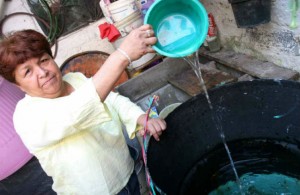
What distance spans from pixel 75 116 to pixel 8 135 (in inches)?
50.7

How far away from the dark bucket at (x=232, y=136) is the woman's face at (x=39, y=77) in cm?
61

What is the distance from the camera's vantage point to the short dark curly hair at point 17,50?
141 cm

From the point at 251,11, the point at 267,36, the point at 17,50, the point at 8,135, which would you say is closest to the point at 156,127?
the point at 17,50

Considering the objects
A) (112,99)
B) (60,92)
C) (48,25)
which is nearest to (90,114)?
(60,92)

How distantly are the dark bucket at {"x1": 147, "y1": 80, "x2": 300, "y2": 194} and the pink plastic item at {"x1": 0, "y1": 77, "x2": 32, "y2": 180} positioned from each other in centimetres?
135

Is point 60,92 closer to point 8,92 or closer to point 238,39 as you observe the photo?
A: point 8,92

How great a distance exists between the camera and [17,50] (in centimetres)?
141

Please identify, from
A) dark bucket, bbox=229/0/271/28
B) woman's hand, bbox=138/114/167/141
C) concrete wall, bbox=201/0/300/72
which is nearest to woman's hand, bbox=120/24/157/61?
woman's hand, bbox=138/114/167/141

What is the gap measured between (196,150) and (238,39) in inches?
46.1

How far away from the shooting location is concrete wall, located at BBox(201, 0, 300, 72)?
2.01 m

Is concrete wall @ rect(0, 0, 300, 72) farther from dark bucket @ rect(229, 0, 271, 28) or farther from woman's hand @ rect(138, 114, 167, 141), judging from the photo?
woman's hand @ rect(138, 114, 167, 141)

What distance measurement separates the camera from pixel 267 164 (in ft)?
6.12

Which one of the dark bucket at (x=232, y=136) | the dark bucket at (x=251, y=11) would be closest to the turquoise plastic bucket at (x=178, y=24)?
the dark bucket at (x=232, y=136)

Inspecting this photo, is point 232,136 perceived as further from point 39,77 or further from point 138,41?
point 39,77
